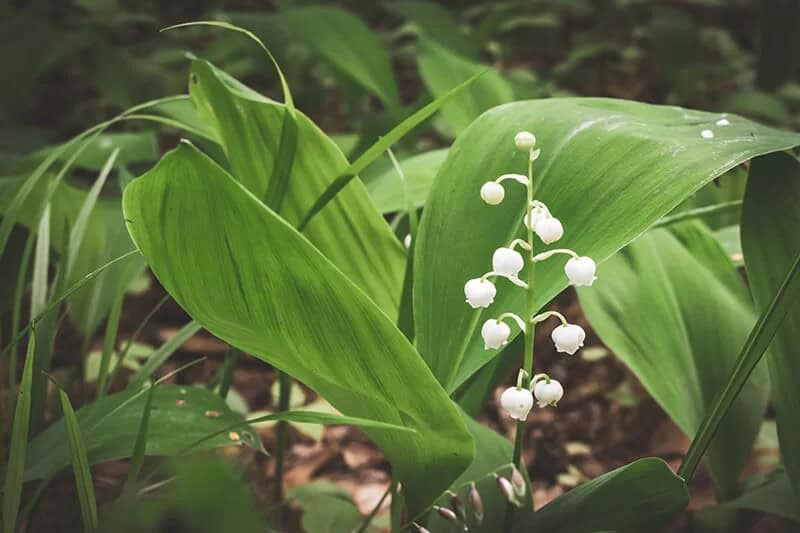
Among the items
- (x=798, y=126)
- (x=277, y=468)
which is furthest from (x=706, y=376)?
(x=798, y=126)

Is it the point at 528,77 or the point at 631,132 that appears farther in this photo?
the point at 528,77

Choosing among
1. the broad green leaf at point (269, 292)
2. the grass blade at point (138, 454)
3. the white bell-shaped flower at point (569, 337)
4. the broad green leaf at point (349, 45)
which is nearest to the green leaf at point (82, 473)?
the grass blade at point (138, 454)

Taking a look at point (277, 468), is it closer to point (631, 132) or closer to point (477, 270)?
point (477, 270)

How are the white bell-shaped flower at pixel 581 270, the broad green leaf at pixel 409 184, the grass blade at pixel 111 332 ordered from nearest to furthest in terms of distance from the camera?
the white bell-shaped flower at pixel 581 270 → the grass blade at pixel 111 332 → the broad green leaf at pixel 409 184

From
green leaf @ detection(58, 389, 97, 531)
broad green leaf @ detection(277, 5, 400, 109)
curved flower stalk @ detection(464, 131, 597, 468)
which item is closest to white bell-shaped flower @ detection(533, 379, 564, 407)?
curved flower stalk @ detection(464, 131, 597, 468)

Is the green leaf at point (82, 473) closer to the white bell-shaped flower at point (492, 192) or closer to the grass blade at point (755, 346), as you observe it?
the white bell-shaped flower at point (492, 192)
